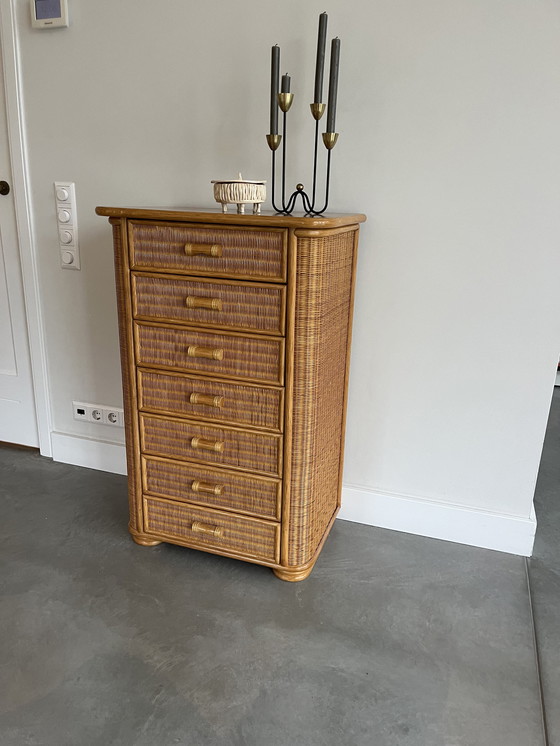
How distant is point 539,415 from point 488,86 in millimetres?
937

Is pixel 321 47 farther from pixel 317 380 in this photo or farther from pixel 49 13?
pixel 49 13

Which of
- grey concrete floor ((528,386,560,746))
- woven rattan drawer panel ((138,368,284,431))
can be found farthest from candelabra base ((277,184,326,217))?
grey concrete floor ((528,386,560,746))

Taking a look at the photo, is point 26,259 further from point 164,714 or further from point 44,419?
point 164,714

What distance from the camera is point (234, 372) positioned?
1547 millimetres

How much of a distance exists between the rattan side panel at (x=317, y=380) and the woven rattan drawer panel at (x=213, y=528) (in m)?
0.08

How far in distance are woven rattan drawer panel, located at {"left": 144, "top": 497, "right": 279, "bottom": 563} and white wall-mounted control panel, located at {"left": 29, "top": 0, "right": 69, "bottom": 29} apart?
1.55 metres

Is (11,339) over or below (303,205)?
below

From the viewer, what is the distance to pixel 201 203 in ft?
6.23

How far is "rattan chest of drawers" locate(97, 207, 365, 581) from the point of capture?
144 cm

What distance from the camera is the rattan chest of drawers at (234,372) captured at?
144 centimetres

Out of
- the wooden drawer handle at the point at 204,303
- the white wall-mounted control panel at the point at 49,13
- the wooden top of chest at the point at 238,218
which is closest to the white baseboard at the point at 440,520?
the wooden drawer handle at the point at 204,303

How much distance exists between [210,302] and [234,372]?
0.64 feet

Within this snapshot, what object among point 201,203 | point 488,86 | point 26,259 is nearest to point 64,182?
point 26,259

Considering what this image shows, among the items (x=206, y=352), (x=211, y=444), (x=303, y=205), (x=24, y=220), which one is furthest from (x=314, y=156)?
(x=24, y=220)
